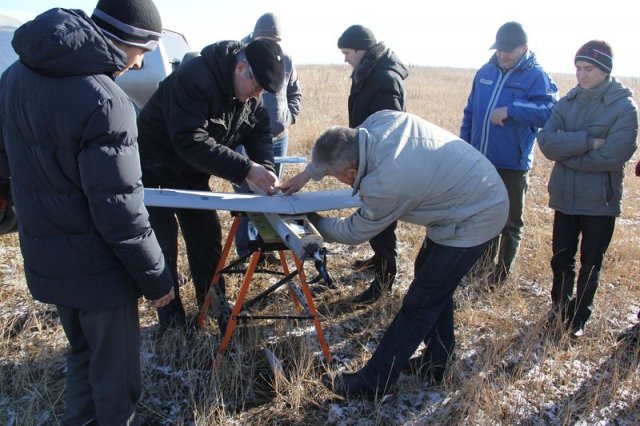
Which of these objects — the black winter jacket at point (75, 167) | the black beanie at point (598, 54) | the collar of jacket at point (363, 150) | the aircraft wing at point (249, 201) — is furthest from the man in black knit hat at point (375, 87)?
the black winter jacket at point (75, 167)

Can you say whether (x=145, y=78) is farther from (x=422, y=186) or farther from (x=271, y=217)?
(x=422, y=186)

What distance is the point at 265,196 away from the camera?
3025 millimetres

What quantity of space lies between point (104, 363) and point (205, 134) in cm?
133

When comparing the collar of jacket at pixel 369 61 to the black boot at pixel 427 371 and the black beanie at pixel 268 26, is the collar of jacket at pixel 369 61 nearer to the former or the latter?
the black beanie at pixel 268 26

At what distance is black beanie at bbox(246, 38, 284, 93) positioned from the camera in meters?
2.75

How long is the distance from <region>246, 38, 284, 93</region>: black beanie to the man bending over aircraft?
21.0 inches

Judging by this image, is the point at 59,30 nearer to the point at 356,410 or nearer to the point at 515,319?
the point at 356,410

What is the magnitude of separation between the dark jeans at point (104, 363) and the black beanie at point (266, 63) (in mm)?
1318

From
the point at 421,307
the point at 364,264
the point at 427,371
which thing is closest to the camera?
the point at 421,307

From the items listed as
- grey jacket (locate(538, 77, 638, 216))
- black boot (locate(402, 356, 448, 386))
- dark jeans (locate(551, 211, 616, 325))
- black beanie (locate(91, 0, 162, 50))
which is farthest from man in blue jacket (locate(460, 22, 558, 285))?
black beanie (locate(91, 0, 162, 50))

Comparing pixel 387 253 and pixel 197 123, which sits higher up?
pixel 197 123

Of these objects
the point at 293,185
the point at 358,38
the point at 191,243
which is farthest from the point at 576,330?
the point at 191,243

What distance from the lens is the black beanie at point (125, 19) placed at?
6.37 ft

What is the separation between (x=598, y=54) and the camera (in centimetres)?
317
